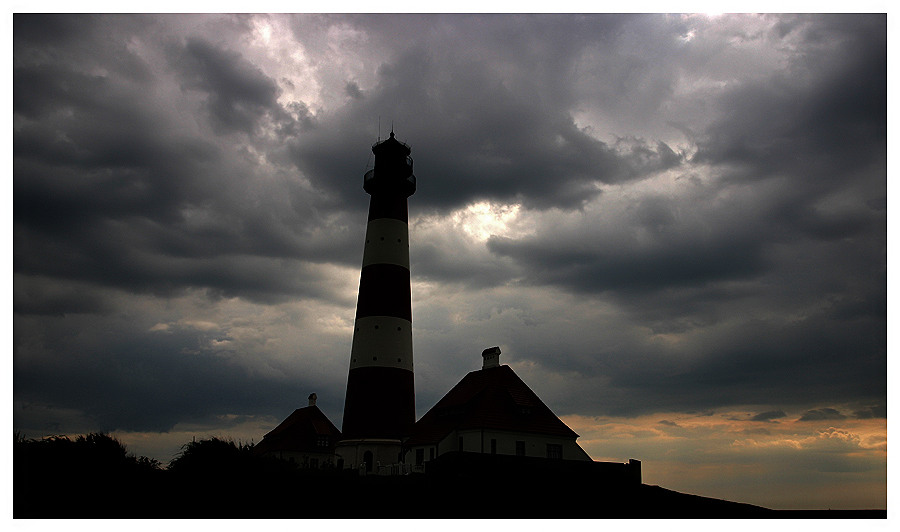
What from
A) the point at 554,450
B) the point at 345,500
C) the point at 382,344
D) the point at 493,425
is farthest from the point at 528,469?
the point at 382,344

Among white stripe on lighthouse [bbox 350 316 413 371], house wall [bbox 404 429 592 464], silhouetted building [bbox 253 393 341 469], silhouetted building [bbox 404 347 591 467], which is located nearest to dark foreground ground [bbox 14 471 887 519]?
house wall [bbox 404 429 592 464]

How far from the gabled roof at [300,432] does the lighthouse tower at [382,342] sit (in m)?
12.9

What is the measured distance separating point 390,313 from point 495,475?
17026 mm

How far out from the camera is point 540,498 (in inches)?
1060

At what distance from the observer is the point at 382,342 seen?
40.5m

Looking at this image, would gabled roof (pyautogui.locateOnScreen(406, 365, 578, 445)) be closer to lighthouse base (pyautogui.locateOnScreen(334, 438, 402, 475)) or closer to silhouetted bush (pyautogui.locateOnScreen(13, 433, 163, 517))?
lighthouse base (pyautogui.locateOnScreen(334, 438, 402, 475))

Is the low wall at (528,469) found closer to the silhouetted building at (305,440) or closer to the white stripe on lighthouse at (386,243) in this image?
the white stripe on lighthouse at (386,243)

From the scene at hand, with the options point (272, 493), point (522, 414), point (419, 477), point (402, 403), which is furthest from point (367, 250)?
point (272, 493)

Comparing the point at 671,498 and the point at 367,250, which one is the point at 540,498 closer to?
the point at 671,498

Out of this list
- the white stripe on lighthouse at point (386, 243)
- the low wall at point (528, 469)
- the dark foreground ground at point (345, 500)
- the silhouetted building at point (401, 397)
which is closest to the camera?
the dark foreground ground at point (345, 500)

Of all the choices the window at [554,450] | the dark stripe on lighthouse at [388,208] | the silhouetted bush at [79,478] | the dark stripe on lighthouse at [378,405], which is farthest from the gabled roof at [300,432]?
the silhouetted bush at [79,478]

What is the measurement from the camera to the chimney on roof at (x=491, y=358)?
41122mm

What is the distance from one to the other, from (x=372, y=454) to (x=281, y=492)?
667 inches

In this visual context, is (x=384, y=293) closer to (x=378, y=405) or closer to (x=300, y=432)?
(x=378, y=405)
